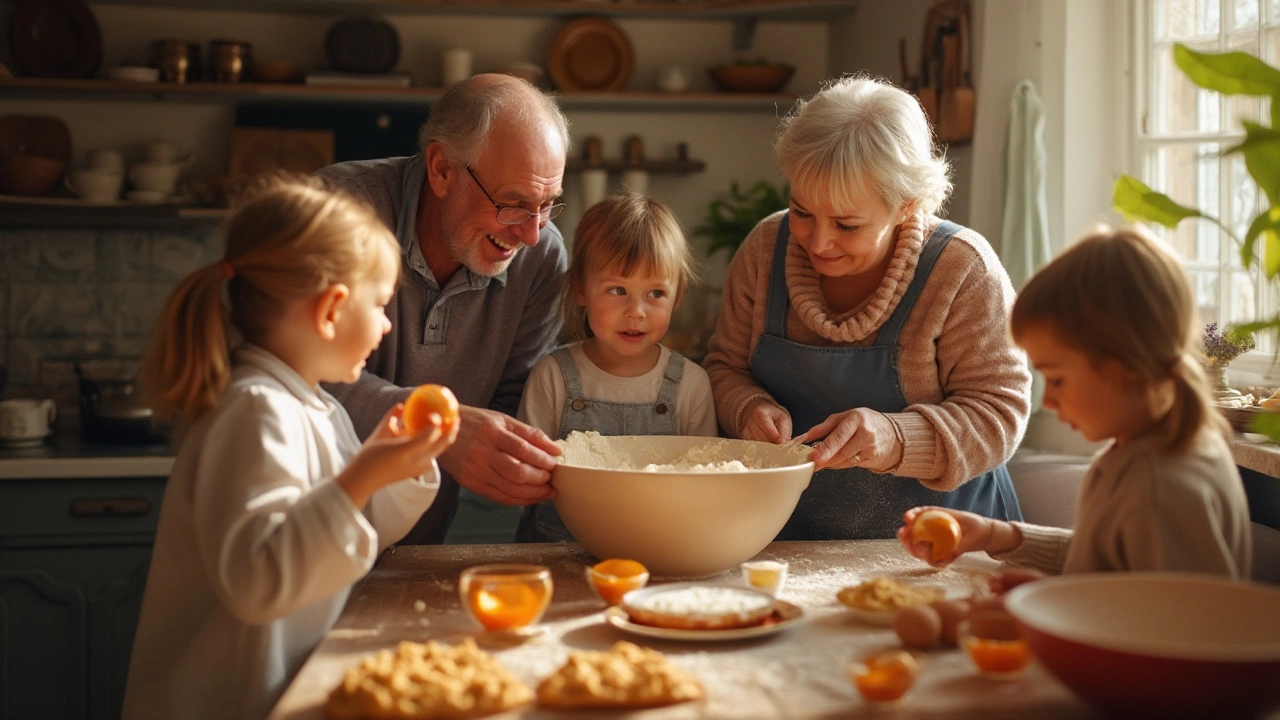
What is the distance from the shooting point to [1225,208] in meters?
2.62

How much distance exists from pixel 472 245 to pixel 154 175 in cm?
209

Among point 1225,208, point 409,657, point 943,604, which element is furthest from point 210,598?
point 1225,208

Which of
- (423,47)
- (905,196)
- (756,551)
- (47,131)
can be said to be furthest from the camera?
(423,47)

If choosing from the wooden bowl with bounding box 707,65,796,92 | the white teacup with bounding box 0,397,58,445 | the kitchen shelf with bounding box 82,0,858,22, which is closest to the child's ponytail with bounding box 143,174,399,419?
the white teacup with bounding box 0,397,58,445

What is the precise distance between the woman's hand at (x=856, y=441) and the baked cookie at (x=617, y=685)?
2.04ft

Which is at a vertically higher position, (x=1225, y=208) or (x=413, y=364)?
(x=1225, y=208)

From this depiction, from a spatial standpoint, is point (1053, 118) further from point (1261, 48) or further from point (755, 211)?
point (755, 211)

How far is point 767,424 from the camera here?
5.69 ft

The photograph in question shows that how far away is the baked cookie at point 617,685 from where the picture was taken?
970mm

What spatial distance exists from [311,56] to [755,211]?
62.5 inches

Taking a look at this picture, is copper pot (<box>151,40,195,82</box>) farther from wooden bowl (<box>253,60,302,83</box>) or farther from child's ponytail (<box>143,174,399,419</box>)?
child's ponytail (<box>143,174,399,419</box>)

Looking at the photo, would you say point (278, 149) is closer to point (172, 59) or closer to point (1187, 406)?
point (172, 59)

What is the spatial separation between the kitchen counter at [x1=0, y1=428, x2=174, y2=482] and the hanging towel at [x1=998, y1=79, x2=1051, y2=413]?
2.22 meters

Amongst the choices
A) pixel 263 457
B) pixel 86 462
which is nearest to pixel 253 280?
pixel 263 457
